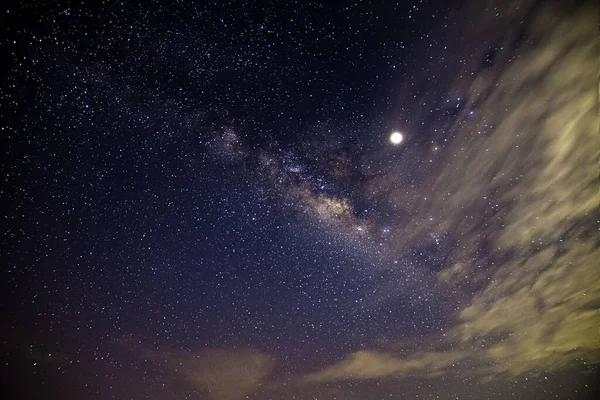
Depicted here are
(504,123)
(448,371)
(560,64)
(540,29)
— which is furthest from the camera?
(448,371)

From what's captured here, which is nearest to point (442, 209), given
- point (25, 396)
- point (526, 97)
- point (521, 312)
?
point (526, 97)

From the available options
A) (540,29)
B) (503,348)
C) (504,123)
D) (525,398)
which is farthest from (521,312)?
(525,398)

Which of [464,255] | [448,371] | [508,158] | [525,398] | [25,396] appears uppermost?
[508,158]

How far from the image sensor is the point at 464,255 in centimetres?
970

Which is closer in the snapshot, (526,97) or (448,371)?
(526,97)

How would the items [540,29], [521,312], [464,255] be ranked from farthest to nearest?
[521,312], [464,255], [540,29]

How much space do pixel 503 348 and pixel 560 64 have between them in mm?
17036

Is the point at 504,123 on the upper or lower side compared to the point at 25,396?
upper

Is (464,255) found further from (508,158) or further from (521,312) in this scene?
(521,312)

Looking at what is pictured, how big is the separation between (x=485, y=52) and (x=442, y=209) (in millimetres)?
4179

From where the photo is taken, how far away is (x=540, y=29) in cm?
486

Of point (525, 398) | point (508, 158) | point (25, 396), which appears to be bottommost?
point (525, 398)

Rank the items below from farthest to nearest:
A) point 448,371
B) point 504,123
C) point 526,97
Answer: point 448,371 < point 504,123 < point 526,97

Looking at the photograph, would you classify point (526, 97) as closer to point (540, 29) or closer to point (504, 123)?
point (504, 123)
